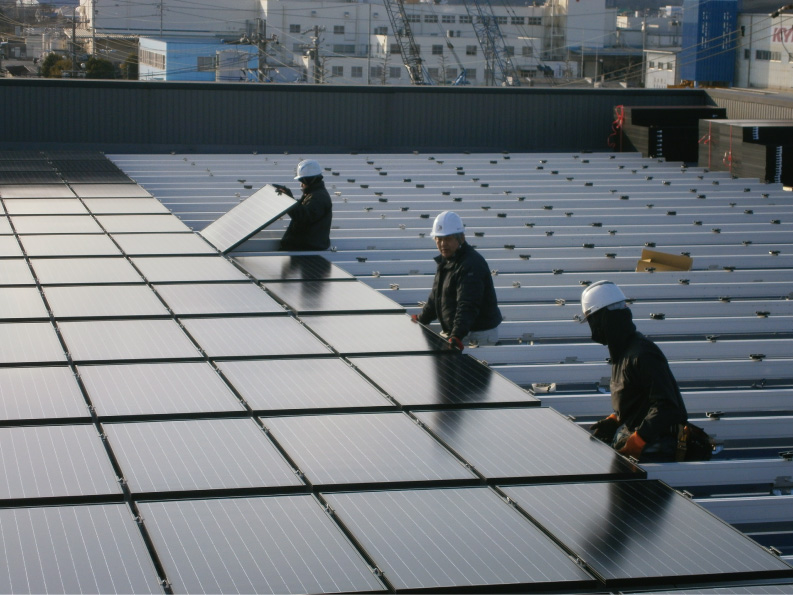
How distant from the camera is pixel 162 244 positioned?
12922mm

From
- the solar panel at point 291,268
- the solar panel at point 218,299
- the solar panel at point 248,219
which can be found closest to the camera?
the solar panel at point 218,299

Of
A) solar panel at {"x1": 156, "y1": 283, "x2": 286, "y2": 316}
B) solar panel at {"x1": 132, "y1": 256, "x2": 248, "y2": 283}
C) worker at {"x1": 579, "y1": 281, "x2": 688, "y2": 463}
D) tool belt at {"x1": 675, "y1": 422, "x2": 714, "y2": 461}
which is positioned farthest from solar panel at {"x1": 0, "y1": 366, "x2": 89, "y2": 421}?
tool belt at {"x1": 675, "y1": 422, "x2": 714, "y2": 461}

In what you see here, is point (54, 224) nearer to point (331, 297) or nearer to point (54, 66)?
point (331, 297)

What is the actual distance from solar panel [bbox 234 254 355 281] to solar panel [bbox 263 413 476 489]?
14.9 ft

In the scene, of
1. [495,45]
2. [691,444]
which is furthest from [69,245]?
[495,45]

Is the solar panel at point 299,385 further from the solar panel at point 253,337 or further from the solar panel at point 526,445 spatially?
the solar panel at point 526,445

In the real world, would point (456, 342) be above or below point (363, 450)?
above

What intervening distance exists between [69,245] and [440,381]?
600cm

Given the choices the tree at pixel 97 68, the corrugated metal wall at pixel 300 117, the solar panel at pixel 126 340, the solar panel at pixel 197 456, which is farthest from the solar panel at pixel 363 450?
the tree at pixel 97 68

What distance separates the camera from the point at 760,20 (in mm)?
64562

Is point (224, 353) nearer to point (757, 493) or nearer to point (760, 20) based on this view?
point (757, 493)

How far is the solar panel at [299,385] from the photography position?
24.7 ft

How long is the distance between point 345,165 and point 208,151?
369 cm

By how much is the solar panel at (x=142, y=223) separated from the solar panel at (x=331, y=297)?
2990 mm
